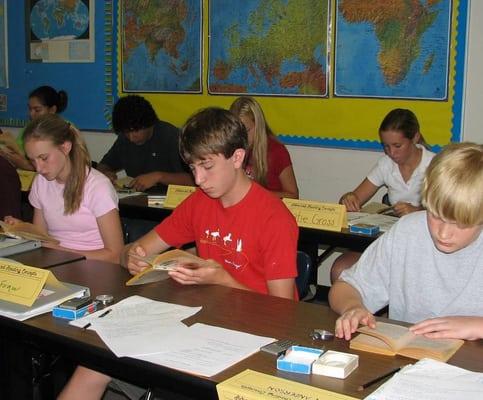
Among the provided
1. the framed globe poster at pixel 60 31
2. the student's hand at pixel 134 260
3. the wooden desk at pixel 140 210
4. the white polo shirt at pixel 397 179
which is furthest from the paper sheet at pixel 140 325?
the framed globe poster at pixel 60 31

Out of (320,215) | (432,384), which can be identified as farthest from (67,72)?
(432,384)

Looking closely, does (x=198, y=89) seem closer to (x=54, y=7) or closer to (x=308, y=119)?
(x=308, y=119)

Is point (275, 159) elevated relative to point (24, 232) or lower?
elevated

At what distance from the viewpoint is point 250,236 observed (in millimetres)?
2178

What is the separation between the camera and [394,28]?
3994 mm

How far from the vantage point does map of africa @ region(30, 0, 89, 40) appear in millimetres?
5522

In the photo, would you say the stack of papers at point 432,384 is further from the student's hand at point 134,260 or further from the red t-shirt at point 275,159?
the red t-shirt at point 275,159

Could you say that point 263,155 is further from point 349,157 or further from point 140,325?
point 140,325

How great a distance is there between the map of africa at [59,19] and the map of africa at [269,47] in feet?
4.39

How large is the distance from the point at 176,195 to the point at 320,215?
914 mm

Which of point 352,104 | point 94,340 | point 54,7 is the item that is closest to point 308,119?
point 352,104

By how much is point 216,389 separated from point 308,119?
10.7 ft

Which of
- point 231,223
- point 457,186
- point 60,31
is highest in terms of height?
point 60,31

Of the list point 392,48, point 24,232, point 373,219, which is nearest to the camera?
point 24,232
